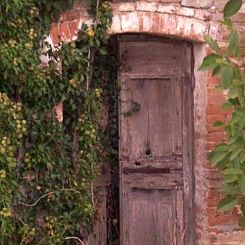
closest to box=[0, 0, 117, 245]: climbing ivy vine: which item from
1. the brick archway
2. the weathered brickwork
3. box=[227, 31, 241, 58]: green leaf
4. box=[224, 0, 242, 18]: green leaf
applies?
the brick archway

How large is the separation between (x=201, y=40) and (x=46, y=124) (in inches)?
60.7

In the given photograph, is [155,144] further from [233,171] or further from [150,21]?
[233,171]

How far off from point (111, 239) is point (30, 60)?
2.29 m

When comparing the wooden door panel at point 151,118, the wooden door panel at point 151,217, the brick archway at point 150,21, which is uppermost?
the brick archway at point 150,21

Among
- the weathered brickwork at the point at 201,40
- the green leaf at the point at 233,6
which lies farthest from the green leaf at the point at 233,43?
the weathered brickwork at the point at 201,40

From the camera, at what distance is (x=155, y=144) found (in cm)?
640

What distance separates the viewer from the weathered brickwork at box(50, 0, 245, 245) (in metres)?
5.68

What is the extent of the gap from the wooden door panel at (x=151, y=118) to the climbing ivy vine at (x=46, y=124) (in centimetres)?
70

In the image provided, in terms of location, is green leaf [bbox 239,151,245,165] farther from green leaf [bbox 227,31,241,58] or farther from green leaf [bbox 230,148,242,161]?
green leaf [bbox 227,31,241,58]

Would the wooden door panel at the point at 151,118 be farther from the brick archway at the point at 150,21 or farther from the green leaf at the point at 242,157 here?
the green leaf at the point at 242,157

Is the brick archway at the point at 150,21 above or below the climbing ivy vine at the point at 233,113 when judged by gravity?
above

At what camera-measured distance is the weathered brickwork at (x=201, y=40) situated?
568 cm

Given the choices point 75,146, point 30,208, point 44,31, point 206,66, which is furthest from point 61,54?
point 206,66

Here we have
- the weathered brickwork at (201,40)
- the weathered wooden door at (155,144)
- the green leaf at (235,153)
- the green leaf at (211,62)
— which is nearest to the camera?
the green leaf at (211,62)
